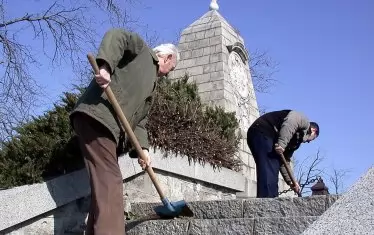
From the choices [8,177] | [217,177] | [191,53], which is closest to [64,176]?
[8,177]

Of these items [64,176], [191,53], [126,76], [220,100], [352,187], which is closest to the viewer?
[352,187]

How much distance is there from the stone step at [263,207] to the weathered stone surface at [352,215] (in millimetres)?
1195

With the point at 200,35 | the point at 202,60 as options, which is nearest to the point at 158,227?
the point at 202,60

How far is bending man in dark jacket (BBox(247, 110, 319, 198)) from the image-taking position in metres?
5.64

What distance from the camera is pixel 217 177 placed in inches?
246

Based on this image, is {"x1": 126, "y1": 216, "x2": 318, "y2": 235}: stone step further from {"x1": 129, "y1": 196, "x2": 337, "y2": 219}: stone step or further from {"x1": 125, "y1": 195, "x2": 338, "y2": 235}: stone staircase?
{"x1": 129, "y1": 196, "x2": 337, "y2": 219}: stone step

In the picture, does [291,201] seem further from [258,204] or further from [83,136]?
[83,136]

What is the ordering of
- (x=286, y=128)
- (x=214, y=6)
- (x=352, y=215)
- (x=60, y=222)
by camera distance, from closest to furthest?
(x=352, y=215) < (x=60, y=222) < (x=286, y=128) < (x=214, y=6)

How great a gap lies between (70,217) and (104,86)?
149cm

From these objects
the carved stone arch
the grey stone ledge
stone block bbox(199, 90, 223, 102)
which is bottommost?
the grey stone ledge

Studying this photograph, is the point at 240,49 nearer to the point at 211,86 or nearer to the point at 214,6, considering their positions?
the point at 211,86

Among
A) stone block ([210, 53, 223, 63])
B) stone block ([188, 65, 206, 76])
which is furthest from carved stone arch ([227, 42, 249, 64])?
stone block ([188, 65, 206, 76])

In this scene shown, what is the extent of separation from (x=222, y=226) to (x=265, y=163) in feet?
6.80

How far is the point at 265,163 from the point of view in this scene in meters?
5.77
